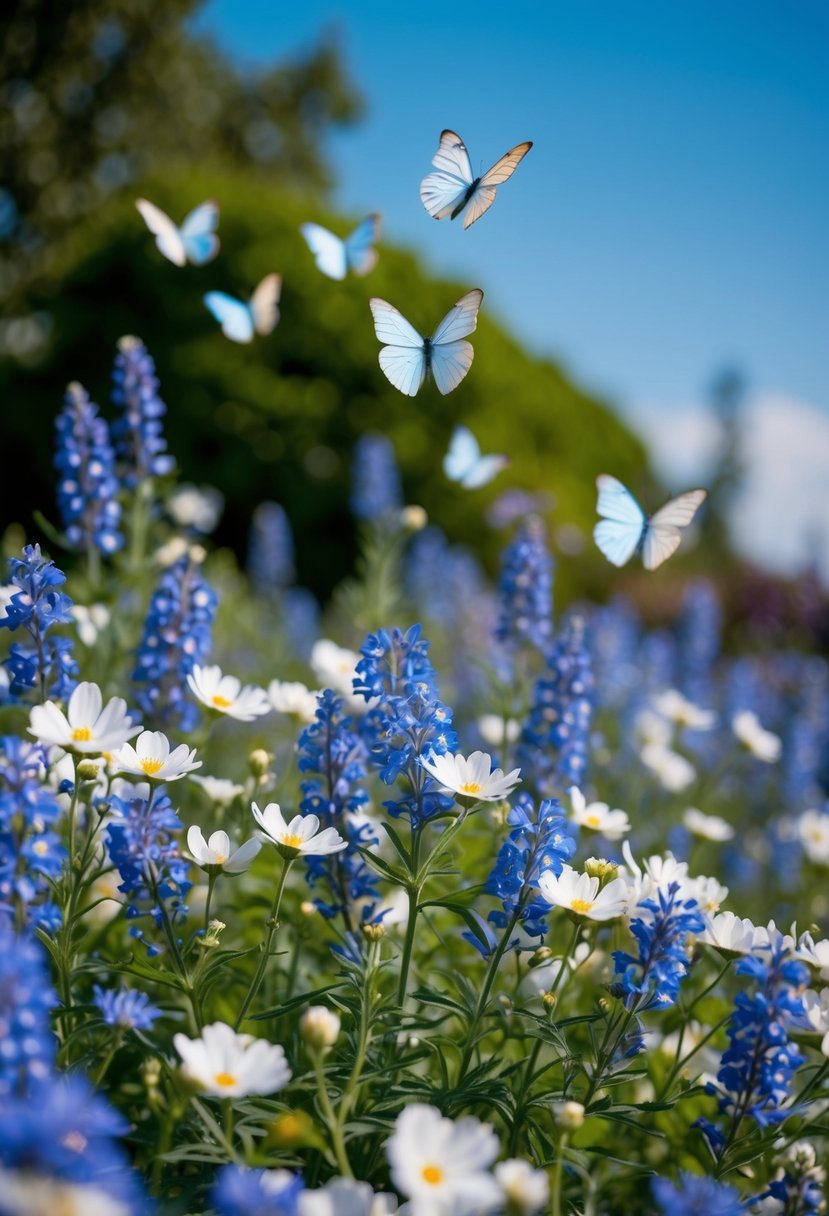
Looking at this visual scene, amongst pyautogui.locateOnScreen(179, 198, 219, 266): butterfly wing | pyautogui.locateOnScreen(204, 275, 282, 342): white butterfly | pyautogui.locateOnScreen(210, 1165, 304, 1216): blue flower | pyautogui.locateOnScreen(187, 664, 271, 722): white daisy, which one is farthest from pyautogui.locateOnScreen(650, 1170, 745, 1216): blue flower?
pyautogui.locateOnScreen(179, 198, 219, 266): butterfly wing

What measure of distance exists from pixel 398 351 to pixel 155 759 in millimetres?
1006

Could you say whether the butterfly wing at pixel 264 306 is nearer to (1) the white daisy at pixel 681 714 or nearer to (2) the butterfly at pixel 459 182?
(2) the butterfly at pixel 459 182

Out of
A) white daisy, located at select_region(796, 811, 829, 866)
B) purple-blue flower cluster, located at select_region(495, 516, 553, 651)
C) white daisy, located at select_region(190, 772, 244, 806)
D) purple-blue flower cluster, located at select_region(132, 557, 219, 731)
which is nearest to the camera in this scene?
white daisy, located at select_region(190, 772, 244, 806)

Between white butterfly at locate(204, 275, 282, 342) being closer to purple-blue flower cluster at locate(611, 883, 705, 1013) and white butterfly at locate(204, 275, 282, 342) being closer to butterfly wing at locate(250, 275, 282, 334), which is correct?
butterfly wing at locate(250, 275, 282, 334)

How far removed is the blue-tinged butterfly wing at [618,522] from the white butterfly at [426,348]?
1.88ft

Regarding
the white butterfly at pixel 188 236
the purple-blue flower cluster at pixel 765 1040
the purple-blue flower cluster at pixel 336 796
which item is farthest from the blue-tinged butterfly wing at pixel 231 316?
the purple-blue flower cluster at pixel 765 1040

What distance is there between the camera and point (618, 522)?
2648mm

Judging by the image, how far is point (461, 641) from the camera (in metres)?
6.70

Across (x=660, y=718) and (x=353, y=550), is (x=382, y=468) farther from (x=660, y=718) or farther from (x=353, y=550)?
(x=353, y=550)

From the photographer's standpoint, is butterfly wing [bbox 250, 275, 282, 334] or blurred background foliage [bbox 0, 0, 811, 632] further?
blurred background foliage [bbox 0, 0, 811, 632]

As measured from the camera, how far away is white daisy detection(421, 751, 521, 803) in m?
1.78

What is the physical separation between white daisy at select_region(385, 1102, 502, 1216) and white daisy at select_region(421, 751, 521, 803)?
0.56 meters

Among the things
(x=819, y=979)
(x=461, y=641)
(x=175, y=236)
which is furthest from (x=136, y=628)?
(x=461, y=641)

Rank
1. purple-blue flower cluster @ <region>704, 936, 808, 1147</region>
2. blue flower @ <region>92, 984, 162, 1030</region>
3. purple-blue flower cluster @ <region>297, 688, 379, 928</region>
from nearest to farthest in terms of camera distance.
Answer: blue flower @ <region>92, 984, 162, 1030</region> → purple-blue flower cluster @ <region>704, 936, 808, 1147</region> → purple-blue flower cluster @ <region>297, 688, 379, 928</region>
